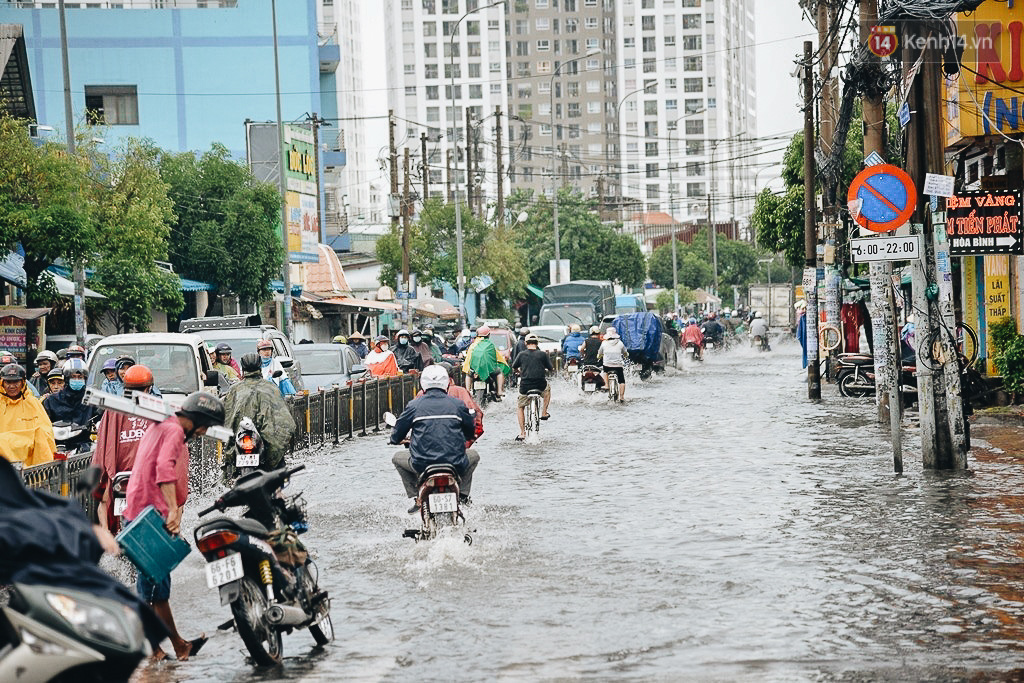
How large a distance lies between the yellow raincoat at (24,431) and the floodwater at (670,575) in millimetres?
1468

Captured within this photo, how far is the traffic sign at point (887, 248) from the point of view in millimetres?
15789

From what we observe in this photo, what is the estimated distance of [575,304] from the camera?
58.3 meters

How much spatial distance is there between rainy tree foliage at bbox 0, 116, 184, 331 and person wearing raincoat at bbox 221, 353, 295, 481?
15288 millimetres

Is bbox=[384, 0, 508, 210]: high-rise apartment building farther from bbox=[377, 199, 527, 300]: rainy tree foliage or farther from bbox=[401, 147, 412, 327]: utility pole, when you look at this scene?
bbox=[401, 147, 412, 327]: utility pole

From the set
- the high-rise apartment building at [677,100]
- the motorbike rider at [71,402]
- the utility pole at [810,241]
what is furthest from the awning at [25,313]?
the high-rise apartment building at [677,100]

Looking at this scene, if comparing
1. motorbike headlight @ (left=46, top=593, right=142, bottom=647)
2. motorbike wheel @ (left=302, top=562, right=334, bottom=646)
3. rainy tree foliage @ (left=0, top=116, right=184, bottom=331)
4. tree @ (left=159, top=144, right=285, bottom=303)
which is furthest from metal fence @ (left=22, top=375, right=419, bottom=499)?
tree @ (left=159, top=144, right=285, bottom=303)

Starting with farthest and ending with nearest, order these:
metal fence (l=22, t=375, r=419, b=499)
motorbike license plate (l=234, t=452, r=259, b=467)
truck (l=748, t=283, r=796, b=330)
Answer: truck (l=748, t=283, r=796, b=330) < motorbike license plate (l=234, t=452, r=259, b=467) < metal fence (l=22, t=375, r=419, b=499)

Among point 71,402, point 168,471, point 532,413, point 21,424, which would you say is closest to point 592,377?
point 532,413

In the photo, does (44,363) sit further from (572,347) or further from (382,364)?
(572,347)

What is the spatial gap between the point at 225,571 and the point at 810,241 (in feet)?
85.6

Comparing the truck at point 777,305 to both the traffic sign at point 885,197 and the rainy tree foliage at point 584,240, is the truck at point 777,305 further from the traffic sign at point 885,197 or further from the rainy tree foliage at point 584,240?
the traffic sign at point 885,197

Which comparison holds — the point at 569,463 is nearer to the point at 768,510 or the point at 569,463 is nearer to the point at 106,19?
the point at 768,510

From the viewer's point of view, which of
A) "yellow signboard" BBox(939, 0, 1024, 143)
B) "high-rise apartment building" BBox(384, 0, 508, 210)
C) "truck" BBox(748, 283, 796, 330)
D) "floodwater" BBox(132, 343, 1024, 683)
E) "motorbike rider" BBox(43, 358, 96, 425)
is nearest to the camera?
"floodwater" BBox(132, 343, 1024, 683)

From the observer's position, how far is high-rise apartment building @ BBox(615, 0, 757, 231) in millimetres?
170375
